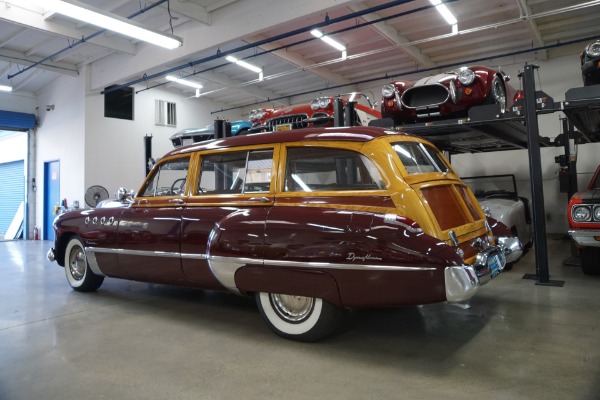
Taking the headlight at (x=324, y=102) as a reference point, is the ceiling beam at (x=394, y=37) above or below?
above

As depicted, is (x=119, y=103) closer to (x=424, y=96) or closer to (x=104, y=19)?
(x=104, y=19)

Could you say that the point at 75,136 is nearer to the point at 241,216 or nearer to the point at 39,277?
the point at 39,277

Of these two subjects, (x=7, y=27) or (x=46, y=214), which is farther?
(x=46, y=214)

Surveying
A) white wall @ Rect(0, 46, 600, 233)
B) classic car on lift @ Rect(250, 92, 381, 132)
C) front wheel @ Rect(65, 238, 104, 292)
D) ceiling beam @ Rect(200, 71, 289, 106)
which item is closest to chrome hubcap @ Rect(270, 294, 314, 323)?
front wheel @ Rect(65, 238, 104, 292)

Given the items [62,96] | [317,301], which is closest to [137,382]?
[317,301]

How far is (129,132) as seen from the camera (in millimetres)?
12539

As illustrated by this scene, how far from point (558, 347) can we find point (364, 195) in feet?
5.58

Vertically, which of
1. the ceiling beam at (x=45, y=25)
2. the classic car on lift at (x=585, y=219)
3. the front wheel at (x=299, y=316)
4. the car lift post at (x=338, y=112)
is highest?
the ceiling beam at (x=45, y=25)

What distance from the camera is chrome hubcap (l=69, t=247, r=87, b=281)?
4.78 metres

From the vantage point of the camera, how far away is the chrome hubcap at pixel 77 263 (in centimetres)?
478

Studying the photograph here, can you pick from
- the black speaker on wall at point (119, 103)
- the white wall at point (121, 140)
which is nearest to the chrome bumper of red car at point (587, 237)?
the white wall at point (121, 140)

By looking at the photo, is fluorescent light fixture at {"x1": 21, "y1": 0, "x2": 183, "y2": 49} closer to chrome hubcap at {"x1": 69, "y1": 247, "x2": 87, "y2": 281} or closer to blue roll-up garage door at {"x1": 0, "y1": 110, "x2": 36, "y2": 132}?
chrome hubcap at {"x1": 69, "y1": 247, "x2": 87, "y2": 281}

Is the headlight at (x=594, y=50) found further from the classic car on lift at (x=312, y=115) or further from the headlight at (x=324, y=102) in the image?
the headlight at (x=324, y=102)

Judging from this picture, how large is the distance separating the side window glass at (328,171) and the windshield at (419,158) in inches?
12.7
